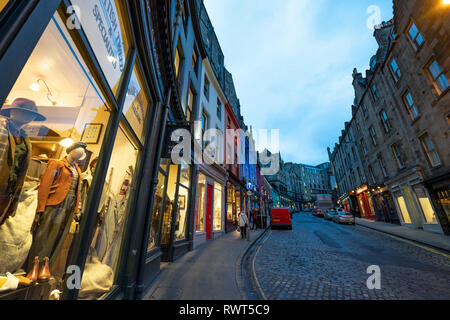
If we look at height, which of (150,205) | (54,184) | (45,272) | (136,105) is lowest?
(45,272)

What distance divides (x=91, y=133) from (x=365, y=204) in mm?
31232

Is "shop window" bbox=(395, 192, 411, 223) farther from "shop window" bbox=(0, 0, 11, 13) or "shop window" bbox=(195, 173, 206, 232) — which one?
"shop window" bbox=(0, 0, 11, 13)

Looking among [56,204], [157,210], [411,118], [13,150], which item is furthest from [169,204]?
[411,118]

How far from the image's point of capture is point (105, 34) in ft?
9.41

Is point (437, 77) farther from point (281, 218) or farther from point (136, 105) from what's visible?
point (136, 105)

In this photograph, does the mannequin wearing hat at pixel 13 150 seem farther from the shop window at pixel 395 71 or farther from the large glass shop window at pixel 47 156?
the shop window at pixel 395 71

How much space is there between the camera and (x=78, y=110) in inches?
107

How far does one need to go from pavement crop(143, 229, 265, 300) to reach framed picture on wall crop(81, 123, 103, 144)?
346 centimetres

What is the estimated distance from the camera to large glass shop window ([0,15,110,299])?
1.83 meters

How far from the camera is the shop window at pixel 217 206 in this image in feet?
41.2

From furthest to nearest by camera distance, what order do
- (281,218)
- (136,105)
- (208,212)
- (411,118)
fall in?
(281,218) < (411,118) < (208,212) < (136,105)

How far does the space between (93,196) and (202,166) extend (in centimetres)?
736

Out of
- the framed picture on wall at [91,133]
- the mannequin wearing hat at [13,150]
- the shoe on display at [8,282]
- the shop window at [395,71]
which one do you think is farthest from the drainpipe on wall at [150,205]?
the shop window at [395,71]

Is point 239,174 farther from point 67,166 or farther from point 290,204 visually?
point 290,204
